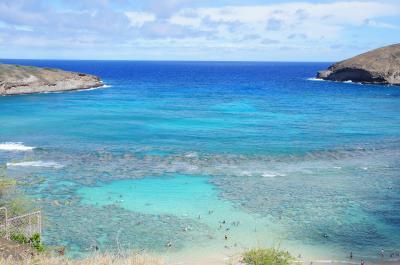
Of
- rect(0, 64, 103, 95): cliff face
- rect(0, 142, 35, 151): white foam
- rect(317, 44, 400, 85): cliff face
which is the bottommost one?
rect(0, 142, 35, 151): white foam

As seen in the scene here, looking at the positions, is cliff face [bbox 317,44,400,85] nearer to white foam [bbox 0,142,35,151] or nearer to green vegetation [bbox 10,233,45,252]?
white foam [bbox 0,142,35,151]

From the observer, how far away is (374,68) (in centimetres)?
13675

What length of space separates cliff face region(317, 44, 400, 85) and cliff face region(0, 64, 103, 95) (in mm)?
72326

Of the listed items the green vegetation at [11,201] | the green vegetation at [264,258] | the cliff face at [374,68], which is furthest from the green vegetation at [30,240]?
the cliff face at [374,68]

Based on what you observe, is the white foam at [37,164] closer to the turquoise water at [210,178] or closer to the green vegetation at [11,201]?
the turquoise water at [210,178]

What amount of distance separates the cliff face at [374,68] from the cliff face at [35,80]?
7233 centimetres

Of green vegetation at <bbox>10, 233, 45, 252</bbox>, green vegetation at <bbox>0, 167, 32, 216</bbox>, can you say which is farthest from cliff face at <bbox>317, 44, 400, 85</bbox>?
green vegetation at <bbox>10, 233, 45, 252</bbox>

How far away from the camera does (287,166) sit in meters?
42.6

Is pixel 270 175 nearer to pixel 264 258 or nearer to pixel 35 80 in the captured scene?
pixel 264 258

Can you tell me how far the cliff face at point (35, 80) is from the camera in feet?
333

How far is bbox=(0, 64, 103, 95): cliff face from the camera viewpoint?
10161 cm

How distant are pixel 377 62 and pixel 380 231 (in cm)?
11791

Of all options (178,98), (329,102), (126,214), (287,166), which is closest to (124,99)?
(178,98)

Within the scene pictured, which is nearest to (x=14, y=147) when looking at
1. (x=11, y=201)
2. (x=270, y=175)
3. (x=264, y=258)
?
(x=11, y=201)
